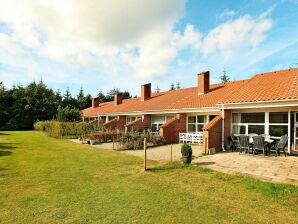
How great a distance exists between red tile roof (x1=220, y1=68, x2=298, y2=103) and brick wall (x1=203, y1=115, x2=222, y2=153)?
1808mm

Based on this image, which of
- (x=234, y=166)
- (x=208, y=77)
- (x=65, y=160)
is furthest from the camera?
(x=208, y=77)

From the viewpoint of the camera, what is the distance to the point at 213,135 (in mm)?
14328

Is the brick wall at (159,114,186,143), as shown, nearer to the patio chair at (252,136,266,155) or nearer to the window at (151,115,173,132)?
the window at (151,115,173,132)

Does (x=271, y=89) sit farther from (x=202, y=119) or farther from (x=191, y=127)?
(x=191, y=127)

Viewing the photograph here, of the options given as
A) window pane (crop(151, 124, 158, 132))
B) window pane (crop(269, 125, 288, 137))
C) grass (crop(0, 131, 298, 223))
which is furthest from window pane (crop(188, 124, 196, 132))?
grass (crop(0, 131, 298, 223))

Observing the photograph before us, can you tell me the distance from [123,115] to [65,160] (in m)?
16.3

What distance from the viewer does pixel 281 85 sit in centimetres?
1515

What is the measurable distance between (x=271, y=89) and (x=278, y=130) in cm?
287

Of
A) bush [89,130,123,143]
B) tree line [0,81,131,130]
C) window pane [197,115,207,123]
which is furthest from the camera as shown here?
tree line [0,81,131,130]

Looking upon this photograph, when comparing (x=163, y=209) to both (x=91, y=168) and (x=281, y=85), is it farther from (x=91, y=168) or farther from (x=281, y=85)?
(x=281, y=85)

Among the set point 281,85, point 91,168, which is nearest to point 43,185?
point 91,168

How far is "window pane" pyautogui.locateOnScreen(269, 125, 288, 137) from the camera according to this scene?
1341 centimetres

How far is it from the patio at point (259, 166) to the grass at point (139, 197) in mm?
604

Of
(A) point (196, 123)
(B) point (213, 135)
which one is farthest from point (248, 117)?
(A) point (196, 123)
